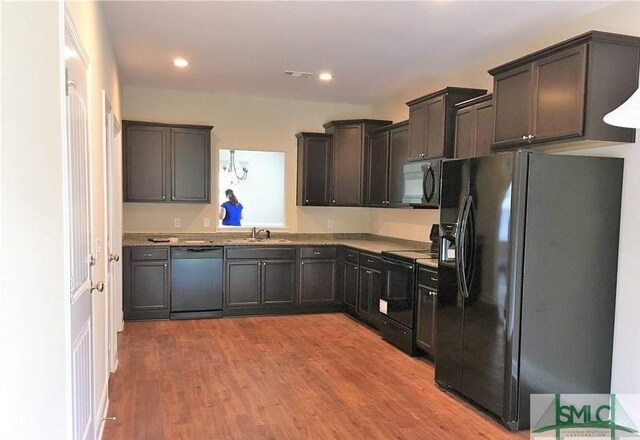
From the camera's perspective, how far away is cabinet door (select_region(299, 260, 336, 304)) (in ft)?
20.1

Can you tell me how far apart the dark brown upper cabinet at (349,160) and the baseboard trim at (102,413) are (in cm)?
383

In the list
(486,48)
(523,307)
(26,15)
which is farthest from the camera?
(486,48)

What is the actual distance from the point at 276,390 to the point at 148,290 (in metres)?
2.58

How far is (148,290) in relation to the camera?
557 cm

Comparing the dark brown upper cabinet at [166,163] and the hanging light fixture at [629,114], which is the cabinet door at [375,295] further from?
the hanging light fixture at [629,114]

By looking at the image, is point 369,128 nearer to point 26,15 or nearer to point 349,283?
point 349,283

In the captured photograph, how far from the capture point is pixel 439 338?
3717 millimetres

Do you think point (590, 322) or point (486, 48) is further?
point (486, 48)

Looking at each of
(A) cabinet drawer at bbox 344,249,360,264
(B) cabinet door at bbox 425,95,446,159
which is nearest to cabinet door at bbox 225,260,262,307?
(A) cabinet drawer at bbox 344,249,360,264

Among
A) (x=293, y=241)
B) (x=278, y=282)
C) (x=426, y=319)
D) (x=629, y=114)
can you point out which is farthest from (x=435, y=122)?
(x=278, y=282)

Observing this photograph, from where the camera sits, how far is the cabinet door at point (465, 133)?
415 centimetres

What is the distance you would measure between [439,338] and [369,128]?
3265 millimetres

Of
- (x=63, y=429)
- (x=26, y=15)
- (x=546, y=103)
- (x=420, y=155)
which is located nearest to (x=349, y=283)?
(x=420, y=155)

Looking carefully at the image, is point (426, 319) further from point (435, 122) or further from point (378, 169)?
point (378, 169)
